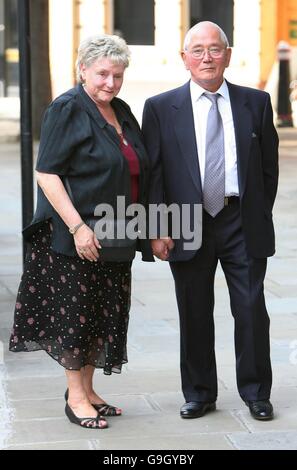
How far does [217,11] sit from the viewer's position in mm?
27359

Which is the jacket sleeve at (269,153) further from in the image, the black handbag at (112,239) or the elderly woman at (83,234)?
the black handbag at (112,239)

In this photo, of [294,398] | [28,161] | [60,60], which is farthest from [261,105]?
[60,60]

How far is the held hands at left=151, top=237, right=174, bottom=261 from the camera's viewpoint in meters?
5.57

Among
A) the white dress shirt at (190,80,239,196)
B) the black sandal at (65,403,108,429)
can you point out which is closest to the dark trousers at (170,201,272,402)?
the white dress shirt at (190,80,239,196)

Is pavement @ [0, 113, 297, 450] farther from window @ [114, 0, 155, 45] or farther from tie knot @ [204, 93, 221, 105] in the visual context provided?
window @ [114, 0, 155, 45]

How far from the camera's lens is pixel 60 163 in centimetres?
530

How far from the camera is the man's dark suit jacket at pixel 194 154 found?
5547 mm

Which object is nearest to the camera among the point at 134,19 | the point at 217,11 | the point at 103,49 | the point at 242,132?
the point at 103,49

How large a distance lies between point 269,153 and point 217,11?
22.3m

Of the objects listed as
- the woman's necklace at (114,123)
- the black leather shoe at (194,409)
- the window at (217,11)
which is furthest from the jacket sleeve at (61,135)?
the window at (217,11)

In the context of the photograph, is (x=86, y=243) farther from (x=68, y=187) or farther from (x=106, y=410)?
(x=106, y=410)

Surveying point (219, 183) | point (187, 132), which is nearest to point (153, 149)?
point (187, 132)

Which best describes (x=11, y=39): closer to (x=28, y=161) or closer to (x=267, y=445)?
(x=28, y=161)
